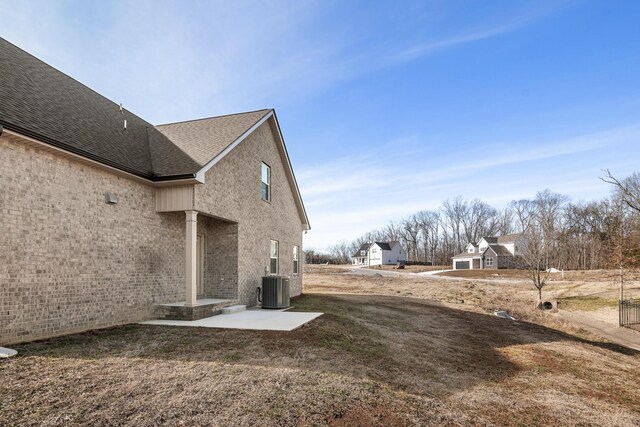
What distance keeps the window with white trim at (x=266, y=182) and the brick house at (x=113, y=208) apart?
0.28 feet

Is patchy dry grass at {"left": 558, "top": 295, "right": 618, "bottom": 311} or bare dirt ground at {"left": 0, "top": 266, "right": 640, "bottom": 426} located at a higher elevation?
bare dirt ground at {"left": 0, "top": 266, "right": 640, "bottom": 426}

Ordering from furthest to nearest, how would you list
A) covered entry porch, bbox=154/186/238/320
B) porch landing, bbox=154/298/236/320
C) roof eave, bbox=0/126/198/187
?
covered entry porch, bbox=154/186/238/320, porch landing, bbox=154/298/236/320, roof eave, bbox=0/126/198/187

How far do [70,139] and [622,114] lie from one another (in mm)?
21466

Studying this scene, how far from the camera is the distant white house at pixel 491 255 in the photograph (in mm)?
54938

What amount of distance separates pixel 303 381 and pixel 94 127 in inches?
347

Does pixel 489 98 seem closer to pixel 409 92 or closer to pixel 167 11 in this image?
pixel 409 92

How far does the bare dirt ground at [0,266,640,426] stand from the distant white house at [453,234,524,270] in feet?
167

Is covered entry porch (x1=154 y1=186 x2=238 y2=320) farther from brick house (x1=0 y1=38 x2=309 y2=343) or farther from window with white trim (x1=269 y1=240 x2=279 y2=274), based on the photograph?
window with white trim (x1=269 y1=240 x2=279 y2=274)

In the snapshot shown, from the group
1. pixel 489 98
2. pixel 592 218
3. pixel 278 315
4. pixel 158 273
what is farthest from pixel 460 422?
pixel 592 218

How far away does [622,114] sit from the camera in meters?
15.8

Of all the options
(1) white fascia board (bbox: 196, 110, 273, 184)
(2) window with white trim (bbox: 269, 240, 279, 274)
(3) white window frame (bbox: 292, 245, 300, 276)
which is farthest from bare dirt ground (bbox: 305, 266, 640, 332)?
(1) white fascia board (bbox: 196, 110, 273, 184)

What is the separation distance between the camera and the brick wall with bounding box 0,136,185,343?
636 cm

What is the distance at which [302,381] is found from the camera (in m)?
4.88

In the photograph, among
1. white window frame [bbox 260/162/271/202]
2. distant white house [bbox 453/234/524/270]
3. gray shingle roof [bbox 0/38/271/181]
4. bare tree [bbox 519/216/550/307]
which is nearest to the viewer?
gray shingle roof [bbox 0/38/271/181]
